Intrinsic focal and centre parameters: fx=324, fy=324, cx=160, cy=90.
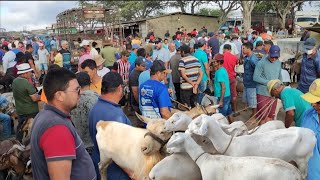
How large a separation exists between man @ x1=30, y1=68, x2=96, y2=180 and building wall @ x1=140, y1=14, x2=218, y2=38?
23.7 m

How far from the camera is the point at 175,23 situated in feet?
86.4

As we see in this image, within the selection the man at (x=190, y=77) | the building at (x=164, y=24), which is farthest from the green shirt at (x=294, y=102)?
the building at (x=164, y=24)

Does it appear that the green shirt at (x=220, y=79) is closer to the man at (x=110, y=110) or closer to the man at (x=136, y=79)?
the man at (x=136, y=79)

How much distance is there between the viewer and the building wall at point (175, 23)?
83.4 feet

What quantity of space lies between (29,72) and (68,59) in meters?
6.21

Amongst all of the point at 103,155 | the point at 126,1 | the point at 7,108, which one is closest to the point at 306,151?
the point at 103,155

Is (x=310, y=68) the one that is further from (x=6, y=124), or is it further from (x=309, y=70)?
(x=6, y=124)

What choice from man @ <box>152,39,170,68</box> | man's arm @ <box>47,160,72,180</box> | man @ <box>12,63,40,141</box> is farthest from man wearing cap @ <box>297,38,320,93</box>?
man's arm @ <box>47,160,72,180</box>

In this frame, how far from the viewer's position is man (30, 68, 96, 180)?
1.82m

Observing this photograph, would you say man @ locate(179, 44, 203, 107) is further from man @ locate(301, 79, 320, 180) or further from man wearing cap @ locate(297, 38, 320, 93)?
man @ locate(301, 79, 320, 180)

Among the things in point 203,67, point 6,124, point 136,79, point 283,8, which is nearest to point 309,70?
point 203,67

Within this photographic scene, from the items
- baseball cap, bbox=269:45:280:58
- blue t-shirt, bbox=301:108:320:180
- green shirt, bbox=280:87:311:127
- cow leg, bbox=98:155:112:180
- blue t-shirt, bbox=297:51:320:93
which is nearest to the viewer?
blue t-shirt, bbox=301:108:320:180

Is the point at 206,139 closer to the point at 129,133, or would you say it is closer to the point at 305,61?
the point at 129,133

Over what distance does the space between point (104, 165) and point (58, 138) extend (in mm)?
1007
